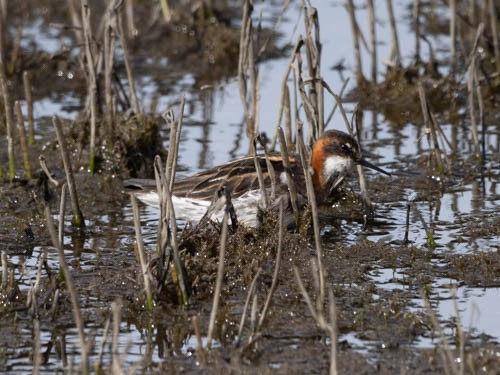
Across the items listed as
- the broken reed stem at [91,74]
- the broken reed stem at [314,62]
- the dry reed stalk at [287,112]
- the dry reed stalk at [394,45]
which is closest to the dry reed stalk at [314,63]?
the broken reed stem at [314,62]

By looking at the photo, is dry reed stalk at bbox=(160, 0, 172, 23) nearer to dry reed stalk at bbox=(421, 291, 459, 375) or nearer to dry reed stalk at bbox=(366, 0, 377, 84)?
dry reed stalk at bbox=(366, 0, 377, 84)

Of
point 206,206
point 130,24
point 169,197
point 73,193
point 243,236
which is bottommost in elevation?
point 243,236

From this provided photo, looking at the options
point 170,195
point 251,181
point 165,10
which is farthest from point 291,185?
point 165,10

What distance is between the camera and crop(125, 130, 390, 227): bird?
7.62 m

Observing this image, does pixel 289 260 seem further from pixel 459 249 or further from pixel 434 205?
pixel 434 205

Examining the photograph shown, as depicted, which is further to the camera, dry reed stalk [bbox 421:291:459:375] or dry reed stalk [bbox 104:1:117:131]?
dry reed stalk [bbox 104:1:117:131]

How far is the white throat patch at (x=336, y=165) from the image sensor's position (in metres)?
7.99

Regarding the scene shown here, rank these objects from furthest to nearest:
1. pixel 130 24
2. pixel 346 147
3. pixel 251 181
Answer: pixel 130 24, pixel 346 147, pixel 251 181

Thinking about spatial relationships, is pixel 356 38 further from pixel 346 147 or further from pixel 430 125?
pixel 346 147

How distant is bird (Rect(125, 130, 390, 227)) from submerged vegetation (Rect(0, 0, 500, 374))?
16cm

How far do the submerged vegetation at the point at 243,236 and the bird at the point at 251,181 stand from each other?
0.16m

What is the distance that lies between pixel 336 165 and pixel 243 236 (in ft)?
4.24

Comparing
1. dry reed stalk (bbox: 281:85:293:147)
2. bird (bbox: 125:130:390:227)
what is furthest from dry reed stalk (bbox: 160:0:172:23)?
bird (bbox: 125:130:390:227)

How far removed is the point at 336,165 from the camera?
8023 millimetres
